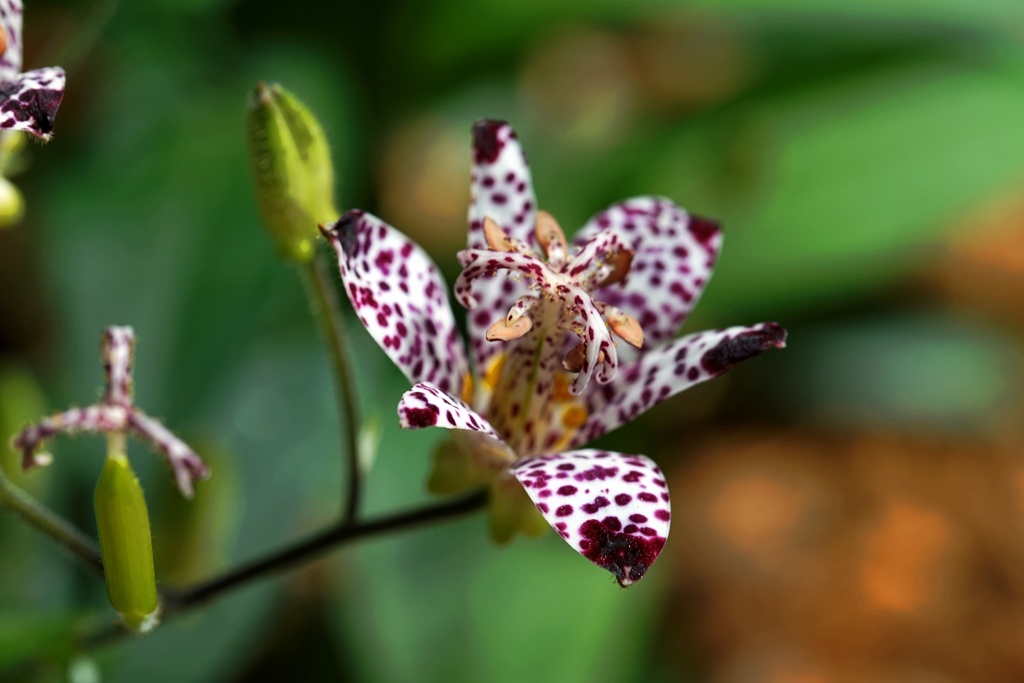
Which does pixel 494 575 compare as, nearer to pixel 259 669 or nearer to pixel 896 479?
pixel 259 669

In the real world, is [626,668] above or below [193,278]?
below

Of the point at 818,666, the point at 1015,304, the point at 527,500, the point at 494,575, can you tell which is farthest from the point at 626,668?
the point at 1015,304

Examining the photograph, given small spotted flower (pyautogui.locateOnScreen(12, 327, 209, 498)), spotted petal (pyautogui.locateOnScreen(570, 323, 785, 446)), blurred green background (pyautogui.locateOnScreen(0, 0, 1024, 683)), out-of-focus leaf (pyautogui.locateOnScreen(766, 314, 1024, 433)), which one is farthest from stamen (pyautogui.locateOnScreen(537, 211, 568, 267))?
out-of-focus leaf (pyautogui.locateOnScreen(766, 314, 1024, 433))

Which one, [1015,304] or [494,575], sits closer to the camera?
[494,575]

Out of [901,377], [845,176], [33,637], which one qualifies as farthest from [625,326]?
[901,377]

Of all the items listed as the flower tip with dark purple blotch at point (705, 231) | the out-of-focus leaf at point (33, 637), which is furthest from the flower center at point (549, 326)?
the out-of-focus leaf at point (33, 637)
